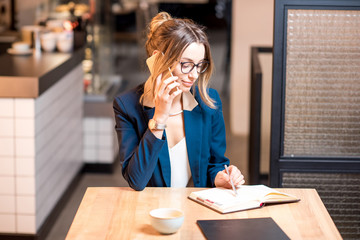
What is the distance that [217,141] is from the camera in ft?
7.91

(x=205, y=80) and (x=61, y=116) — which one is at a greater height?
(x=205, y=80)

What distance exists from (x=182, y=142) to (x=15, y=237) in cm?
160

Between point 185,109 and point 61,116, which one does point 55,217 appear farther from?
point 185,109

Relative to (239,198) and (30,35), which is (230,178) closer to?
(239,198)

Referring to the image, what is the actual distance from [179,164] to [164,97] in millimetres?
379

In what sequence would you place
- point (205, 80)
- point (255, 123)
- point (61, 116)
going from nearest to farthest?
point (205, 80)
point (255, 123)
point (61, 116)

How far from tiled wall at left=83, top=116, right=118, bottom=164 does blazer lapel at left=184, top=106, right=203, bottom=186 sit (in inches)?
98.6

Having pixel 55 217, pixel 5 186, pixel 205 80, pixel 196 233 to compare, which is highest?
pixel 205 80

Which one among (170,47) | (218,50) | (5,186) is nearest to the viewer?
(170,47)

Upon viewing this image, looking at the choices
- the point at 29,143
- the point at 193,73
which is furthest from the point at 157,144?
the point at 29,143

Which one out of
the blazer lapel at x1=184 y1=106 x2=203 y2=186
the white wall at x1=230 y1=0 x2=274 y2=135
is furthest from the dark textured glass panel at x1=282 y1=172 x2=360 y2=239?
the white wall at x1=230 y1=0 x2=274 y2=135

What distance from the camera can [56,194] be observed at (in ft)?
12.9

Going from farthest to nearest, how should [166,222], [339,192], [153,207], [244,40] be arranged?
[244,40] → [339,192] → [153,207] → [166,222]

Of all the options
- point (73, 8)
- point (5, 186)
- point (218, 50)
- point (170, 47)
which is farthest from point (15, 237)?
point (218, 50)
